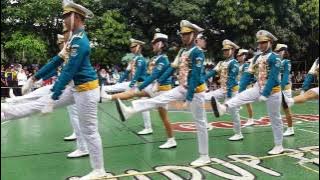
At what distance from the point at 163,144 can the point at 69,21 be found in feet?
10.8

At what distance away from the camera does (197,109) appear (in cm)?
641

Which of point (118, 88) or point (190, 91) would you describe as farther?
point (118, 88)

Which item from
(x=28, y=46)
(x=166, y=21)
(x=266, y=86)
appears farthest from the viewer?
(x=166, y=21)

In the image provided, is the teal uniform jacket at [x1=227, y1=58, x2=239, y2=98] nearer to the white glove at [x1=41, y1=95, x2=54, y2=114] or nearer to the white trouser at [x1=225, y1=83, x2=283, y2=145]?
the white trouser at [x1=225, y1=83, x2=283, y2=145]

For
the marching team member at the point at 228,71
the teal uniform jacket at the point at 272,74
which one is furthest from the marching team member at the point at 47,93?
the teal uniform jacket at the point at 272,74

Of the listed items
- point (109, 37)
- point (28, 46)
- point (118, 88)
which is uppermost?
point (109, 37)

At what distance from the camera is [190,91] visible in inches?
243

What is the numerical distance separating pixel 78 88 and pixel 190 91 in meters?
1.61

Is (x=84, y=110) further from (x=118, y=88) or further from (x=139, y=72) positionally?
(x=118, y=88)

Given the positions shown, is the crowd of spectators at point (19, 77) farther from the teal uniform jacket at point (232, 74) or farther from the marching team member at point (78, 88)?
the marching team member at point (78, 88)

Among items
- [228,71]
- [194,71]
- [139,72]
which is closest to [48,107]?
[194,71]

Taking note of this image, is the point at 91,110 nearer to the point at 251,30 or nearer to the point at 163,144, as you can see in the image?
the point at 163,144

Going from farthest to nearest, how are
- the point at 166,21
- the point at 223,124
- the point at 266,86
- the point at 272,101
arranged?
the point at 166,21
the point at 223,124
the point at 272,101
the point at 266,86

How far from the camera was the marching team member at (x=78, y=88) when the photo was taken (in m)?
5.05
